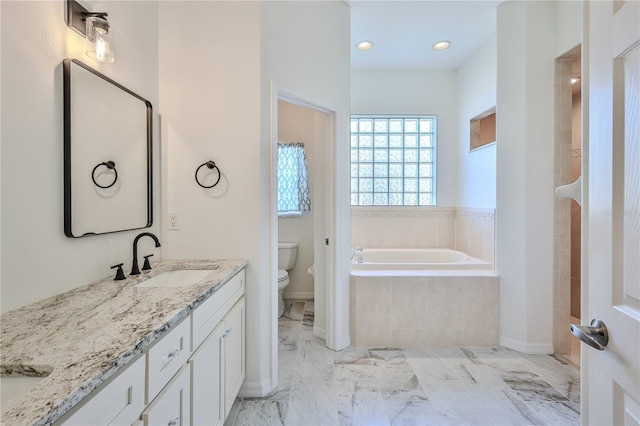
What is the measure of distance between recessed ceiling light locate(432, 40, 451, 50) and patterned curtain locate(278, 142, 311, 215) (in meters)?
1.78

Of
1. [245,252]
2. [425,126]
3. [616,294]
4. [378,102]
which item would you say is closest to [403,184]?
[425,126]

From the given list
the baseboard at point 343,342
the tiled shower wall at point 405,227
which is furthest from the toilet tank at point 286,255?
the baseboard at point 343,342

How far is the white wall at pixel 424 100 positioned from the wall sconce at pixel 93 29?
274 centimetres

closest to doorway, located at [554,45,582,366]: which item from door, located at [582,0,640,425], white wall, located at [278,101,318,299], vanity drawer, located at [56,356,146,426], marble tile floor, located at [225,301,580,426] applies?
marble tile floor, located at [225,301,580,426]

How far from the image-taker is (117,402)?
72 cm

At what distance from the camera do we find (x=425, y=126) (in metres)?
3.64

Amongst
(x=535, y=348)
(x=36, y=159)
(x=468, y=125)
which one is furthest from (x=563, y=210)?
(x=36, y=159)

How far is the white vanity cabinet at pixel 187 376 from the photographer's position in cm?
71

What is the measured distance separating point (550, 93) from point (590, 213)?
215 centimetres

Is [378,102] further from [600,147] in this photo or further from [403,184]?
[600,147]

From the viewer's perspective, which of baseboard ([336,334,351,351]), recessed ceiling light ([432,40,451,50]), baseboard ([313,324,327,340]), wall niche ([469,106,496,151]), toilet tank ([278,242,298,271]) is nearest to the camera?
baseboard ([336,334,351,351])

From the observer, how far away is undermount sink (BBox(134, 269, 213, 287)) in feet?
5.14

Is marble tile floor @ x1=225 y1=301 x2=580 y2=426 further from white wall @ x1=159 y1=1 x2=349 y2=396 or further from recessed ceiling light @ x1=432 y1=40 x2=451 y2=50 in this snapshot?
recessed ceiling light @ x1=432 y1=40 x2=451 y2=50

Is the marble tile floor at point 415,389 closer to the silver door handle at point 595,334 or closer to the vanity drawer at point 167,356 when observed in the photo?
the vanity drawer at point 167,356
